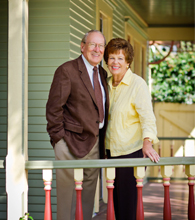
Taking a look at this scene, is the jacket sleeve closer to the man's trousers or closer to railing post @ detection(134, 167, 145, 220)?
the man's trousers

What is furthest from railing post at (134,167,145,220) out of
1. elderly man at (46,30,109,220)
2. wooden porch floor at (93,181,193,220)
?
wooden porch floor at (93,181,193,220)

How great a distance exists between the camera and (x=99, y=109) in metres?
3.39

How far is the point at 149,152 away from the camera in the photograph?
127 inches

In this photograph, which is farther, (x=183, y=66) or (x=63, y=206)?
(x=183, y=66)

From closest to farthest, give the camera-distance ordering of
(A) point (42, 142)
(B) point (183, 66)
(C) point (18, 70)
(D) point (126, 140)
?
1. (C) point (18, 70)
2. (D) point (126, 140)
3. (A) point (42, 142)
4. (B) point (183, 66)

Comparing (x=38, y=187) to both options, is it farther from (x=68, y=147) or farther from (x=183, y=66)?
(x=183, y=66)

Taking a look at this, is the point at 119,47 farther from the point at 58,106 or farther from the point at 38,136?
the point at 38,136

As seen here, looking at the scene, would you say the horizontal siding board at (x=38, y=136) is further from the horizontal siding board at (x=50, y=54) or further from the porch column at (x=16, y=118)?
the porch column at (x=16, y=118)

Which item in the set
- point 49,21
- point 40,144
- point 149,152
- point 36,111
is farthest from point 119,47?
point 40,144

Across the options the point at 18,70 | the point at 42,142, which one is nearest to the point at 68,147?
the point at 18,70

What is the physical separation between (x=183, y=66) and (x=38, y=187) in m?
9.27

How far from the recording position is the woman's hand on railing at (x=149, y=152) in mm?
3199

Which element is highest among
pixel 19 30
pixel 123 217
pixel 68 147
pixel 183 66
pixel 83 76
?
pixel 183 66

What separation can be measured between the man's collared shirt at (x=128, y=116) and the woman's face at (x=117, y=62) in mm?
65
